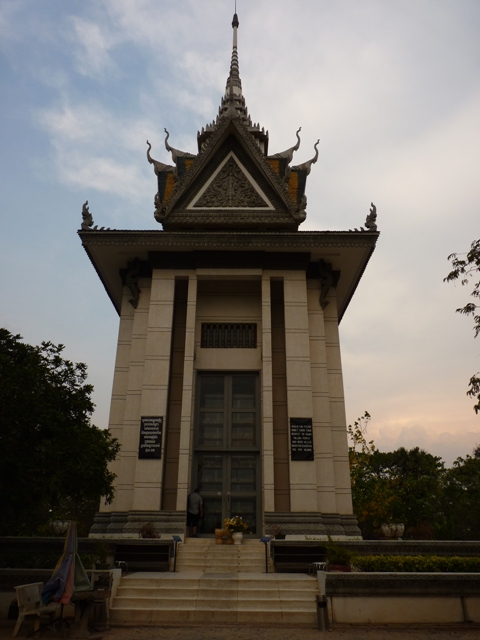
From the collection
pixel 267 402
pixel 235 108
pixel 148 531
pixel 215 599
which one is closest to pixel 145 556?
pixel 148 531

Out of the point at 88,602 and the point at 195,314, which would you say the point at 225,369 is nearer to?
the point at 195,314

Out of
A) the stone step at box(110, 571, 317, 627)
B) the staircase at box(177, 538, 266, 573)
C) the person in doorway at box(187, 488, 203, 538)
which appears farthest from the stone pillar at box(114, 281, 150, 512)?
the stone step at box(110, 571, 317, 627)

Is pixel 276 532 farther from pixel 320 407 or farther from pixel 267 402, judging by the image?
pixel 320 407

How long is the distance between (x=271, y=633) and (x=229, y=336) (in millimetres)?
9609

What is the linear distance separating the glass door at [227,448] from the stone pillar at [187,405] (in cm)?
86

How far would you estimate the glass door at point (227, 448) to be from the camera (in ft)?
50.3

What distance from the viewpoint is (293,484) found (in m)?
14.6

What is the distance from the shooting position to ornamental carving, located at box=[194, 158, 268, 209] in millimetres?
18422

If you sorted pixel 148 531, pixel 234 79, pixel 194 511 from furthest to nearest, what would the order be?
pixel 234 79, pixel 194 511, pixel 148 531

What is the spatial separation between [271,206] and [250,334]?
4468 mm

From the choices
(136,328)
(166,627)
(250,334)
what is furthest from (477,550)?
(136,328)

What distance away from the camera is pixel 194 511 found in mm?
14609

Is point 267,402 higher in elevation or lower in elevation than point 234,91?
lower

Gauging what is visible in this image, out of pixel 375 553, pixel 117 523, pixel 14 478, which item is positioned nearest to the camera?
pixel 14 478
